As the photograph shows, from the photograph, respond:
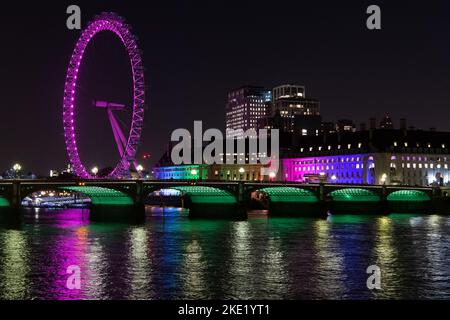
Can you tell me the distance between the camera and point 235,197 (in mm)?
96938

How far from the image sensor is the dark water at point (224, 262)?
3597cm

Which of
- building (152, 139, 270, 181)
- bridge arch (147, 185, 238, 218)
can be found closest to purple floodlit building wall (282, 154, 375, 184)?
building (152, 139, 270, 181)

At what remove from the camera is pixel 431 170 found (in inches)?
5906

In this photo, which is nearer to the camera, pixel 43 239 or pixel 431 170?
pixel 43 239

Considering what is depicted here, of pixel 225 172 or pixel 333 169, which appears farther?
pixel 225 172

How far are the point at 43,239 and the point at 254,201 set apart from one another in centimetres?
7420

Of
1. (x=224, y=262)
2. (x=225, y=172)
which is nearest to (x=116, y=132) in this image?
(x=224, y=262)

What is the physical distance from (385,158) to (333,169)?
14.6 m

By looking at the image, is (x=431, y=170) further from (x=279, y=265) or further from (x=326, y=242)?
(x=279, y=265)

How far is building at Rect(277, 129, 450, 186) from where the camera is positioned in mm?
143750

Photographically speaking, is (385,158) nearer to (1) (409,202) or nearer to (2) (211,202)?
(1) (409,202)

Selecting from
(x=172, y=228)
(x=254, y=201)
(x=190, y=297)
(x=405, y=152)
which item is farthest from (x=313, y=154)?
(x=190, y=297)

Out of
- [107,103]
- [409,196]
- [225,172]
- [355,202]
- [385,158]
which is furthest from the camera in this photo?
[225,172]

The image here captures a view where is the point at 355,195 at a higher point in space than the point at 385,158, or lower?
lower
